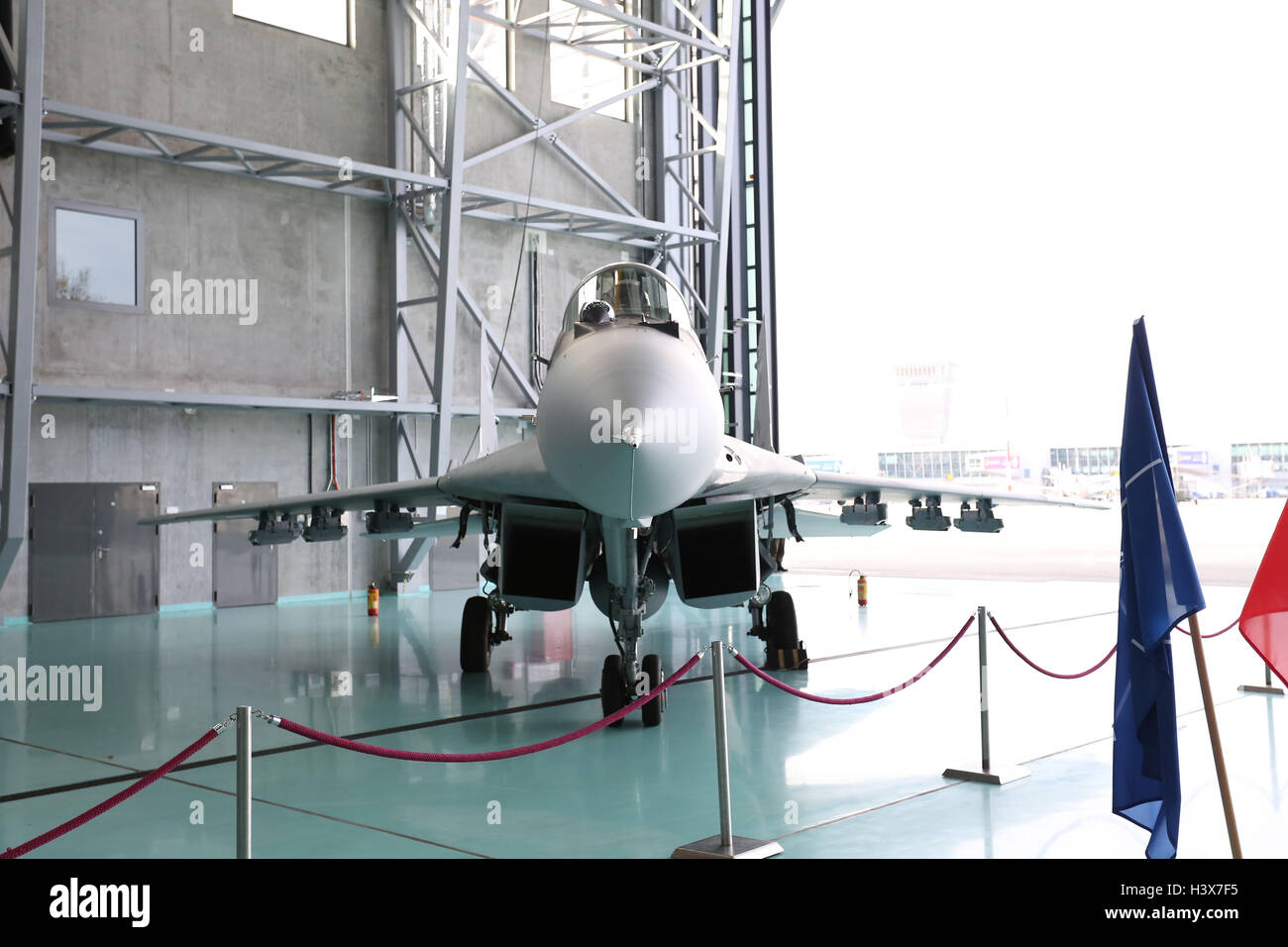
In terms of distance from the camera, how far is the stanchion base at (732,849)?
14.6 ft

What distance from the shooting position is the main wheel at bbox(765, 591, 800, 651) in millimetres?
9742

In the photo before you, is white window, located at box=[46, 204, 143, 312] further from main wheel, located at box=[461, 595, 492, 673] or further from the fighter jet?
main wheel, located at box=[461, 595, 492, 673]

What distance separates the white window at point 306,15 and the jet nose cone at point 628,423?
1455 cm

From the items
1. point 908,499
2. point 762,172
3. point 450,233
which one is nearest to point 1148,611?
point 908,499

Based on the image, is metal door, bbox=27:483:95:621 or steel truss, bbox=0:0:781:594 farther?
metal door, bbox=27:483:95:621

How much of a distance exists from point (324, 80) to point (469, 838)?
1577 cm

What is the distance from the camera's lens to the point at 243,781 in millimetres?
3568

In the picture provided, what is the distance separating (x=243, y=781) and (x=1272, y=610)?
11.9 feet

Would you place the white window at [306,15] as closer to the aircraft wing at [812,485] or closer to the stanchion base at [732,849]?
the aircraft wing at [812,485]

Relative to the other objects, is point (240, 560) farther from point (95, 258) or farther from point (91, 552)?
point (95, 258)

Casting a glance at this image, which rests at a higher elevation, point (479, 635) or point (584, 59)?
point (584, 59)

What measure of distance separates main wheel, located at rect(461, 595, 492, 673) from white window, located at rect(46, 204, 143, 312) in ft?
29.2

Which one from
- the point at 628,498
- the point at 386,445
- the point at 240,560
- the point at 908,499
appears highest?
the point at 386,445

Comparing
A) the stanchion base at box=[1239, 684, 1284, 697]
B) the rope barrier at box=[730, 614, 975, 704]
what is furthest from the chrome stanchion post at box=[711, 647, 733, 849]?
the stanchion base at box=[1239, 684, 1284, 697]
